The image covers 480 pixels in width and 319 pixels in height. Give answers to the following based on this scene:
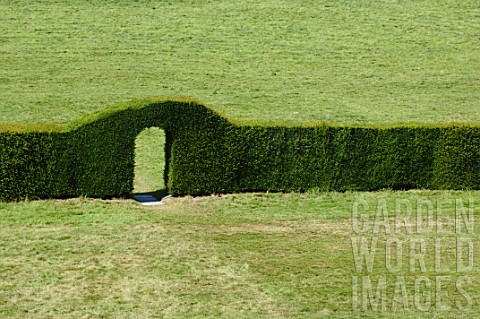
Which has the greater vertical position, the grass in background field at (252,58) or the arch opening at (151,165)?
the grass in background field at (252,58)

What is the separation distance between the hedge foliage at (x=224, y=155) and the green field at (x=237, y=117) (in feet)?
1.82

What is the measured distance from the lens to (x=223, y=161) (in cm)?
2309

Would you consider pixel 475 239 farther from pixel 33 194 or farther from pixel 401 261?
pixel 33 194

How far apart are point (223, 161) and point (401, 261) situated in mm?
7751

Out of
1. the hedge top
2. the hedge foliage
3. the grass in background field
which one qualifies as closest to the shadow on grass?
the hedge foliage

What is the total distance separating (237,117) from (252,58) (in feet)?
32.2

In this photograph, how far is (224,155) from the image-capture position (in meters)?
23.1

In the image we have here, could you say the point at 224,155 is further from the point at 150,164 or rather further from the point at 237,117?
the point at 237,117

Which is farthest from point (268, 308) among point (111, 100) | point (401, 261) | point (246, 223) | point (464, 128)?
point (111, 100)

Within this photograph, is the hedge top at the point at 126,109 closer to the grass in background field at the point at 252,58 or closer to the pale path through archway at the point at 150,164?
the pale path through archway at the point at 150,164

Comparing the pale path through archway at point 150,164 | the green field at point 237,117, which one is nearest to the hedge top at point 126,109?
the green field at point 237,117

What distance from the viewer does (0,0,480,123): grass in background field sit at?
35.2 m

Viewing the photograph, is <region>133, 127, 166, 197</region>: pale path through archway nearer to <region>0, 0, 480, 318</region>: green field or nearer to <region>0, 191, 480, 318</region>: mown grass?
<region>0, 0, 480, 318</region>: green field

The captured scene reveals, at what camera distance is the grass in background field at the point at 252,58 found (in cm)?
3519
